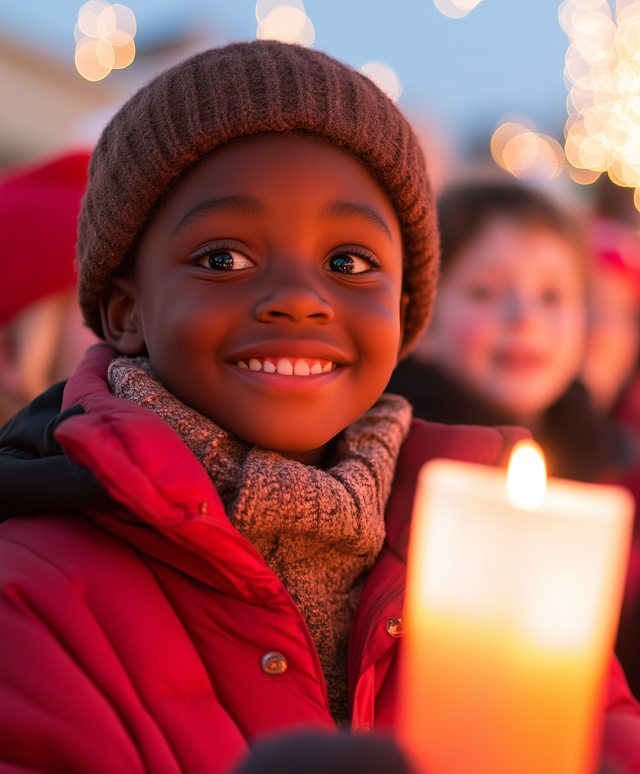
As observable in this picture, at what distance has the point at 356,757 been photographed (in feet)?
1.51

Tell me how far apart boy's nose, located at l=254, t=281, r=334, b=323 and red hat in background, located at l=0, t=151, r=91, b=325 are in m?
1.08

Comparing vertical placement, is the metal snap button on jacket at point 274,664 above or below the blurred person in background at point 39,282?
below

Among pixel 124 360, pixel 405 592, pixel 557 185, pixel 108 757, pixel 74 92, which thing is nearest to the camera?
pixel 108 757

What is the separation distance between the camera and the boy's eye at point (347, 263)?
1246 millimetres

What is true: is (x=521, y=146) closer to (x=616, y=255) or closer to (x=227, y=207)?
(x=616, y=255)

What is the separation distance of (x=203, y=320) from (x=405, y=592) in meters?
0.54

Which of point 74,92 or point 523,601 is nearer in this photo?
point 523,601

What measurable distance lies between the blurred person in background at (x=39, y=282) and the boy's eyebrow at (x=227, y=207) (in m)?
0.97

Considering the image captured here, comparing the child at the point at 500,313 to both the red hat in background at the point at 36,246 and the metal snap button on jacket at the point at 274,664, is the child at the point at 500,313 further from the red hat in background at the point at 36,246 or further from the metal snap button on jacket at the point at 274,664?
the metal snap button on jacket at the point at 274,664

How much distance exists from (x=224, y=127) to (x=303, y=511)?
639 mm

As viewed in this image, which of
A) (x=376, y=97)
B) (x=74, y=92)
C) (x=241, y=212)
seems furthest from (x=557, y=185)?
(x=74, y=92)

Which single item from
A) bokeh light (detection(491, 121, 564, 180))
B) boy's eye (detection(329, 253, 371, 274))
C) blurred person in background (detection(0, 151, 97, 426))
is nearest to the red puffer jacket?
boy's eye (detection(329, 253, 371, 274))

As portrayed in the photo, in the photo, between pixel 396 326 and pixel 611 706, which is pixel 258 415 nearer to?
pixel 396 326

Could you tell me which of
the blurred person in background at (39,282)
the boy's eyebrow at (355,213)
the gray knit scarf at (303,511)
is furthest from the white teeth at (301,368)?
the blurred person in background at (39,282)
